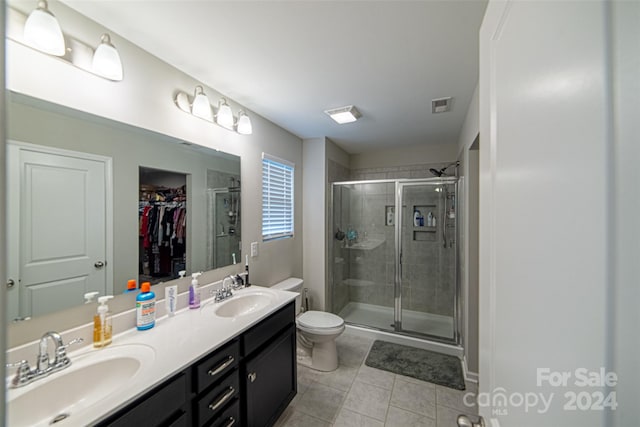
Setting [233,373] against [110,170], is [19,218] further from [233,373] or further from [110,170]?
[233,373]

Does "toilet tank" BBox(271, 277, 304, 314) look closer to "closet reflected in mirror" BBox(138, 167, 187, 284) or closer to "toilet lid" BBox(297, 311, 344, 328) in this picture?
"toilet lid" BBox(297, 311, 344, 328)

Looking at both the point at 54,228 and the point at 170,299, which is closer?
the point at 54,228

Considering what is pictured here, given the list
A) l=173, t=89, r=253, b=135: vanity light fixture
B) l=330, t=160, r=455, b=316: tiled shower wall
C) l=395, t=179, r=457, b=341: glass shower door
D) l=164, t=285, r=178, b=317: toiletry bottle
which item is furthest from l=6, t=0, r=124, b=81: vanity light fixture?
l=395, t=179, r=457, b=341: glass shower door

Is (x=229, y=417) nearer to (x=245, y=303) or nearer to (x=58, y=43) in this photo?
(x=245, y=303)

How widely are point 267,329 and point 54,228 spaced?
3.86 ft

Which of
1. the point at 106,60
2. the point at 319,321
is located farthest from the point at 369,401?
the point at 106,60

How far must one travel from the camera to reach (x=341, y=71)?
167 cm

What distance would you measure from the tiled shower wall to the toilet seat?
2.73ft

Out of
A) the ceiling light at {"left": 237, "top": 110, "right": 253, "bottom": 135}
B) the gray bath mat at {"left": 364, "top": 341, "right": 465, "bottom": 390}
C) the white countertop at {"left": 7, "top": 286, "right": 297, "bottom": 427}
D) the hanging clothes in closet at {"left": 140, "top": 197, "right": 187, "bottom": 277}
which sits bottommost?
the gray bath mat at {"left": 364, "top": 341, "right": 465, "bottom": 390}

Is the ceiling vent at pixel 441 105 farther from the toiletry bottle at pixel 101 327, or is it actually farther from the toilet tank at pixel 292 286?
the toiletry bottle at pixel 101 327

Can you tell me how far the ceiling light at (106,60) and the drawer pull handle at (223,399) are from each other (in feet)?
5.55

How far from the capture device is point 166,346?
1.17m

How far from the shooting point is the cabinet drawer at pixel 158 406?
0.85 meters

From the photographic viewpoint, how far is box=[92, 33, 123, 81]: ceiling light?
119 cm
